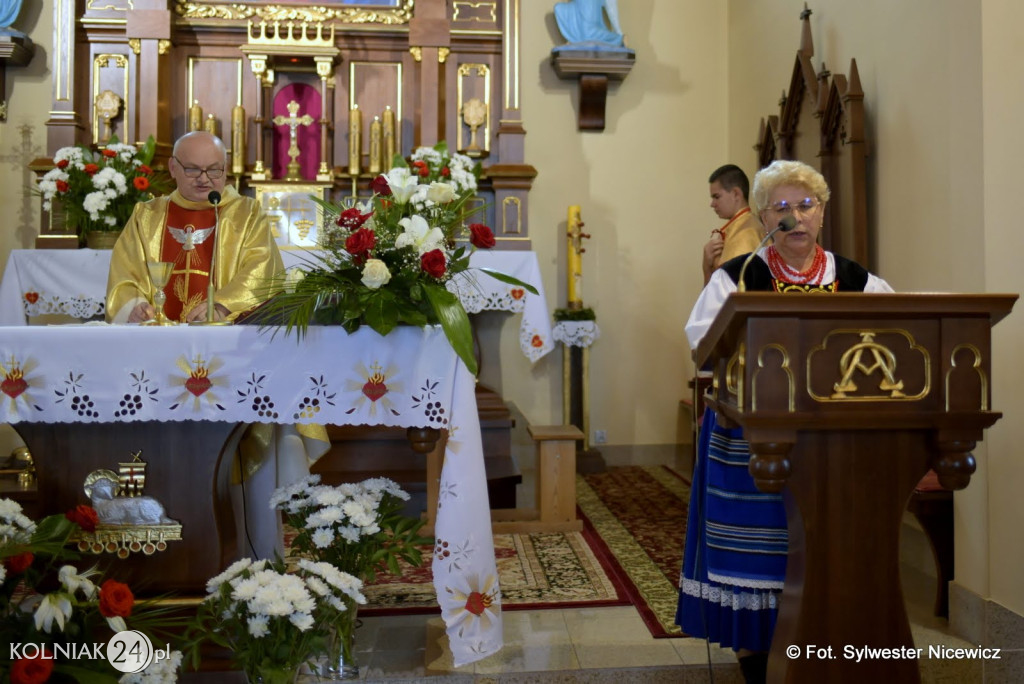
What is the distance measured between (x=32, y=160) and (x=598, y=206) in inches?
160

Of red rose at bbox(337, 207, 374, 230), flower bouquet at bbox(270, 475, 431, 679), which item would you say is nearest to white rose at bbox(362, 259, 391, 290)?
red rose at bbox(337, 207, 374, 230)

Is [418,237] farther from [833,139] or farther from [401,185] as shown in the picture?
[833,139]

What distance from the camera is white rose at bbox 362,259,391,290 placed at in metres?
2.85

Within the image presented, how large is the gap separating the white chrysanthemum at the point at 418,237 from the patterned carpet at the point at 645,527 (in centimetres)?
159

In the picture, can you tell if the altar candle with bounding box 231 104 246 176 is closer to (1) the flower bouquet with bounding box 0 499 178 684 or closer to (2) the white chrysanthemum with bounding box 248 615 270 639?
(1) the flower bouquet with bounding box 0 499 178 684

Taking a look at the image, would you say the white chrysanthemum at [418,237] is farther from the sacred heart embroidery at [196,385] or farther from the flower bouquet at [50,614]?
the flower bouquet at [50,614]

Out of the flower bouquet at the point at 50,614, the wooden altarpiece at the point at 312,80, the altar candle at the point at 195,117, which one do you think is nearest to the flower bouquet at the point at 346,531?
the flower bouquet at the point at 50,614

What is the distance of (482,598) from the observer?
296cm

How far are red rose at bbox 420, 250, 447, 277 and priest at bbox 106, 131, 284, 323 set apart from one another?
101 cm

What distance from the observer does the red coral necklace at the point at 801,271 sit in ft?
8.99

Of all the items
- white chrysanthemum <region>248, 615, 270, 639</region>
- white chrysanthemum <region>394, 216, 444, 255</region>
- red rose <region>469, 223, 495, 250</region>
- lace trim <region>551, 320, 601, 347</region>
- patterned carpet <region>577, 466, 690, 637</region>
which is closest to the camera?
white chrysanthemum <region>248, 615, 270, 639</region>

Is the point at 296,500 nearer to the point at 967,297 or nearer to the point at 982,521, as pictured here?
the point at 967,297

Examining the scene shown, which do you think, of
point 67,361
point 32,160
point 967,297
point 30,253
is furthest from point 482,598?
point 32,160

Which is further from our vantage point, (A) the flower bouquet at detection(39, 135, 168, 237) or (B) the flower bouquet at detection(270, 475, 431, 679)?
(A) the flower bouquet at detection(39, 135, 168, 237)
